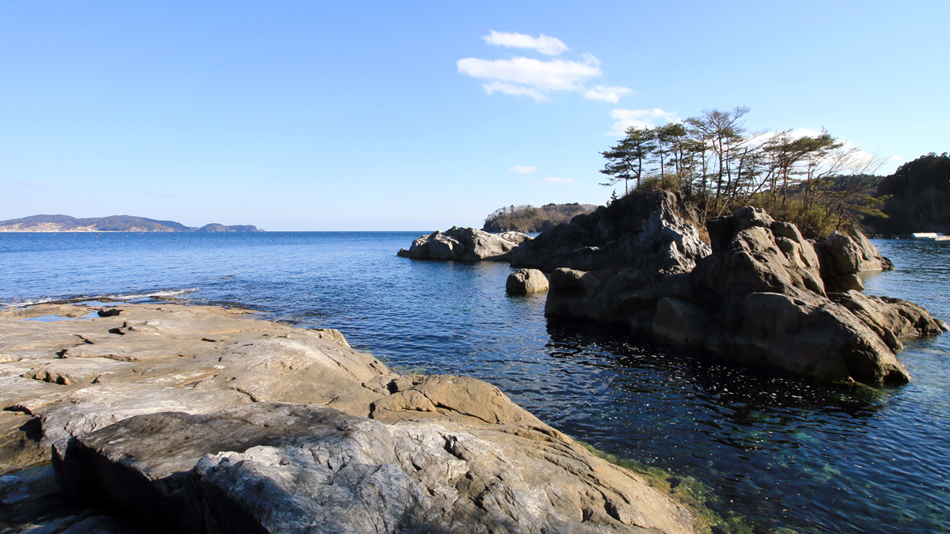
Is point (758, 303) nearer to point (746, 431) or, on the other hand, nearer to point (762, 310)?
point (762, 310)

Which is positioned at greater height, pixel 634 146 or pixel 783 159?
pixel 634 146

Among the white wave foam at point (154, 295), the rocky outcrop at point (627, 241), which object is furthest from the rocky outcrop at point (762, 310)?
the white wave foam at point (154, 295)

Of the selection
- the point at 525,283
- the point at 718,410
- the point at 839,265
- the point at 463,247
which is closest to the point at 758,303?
the point at 718,410

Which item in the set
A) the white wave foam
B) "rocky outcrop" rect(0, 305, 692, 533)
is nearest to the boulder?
"rocky outcrop" rect(0, 305, 692, 533)

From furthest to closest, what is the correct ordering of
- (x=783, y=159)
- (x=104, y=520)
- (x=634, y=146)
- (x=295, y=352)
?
(x=634, y=146) → (x=783, y=159) → (x=295, y=352) → (x=104, y=520)

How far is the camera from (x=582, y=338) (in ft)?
62.9

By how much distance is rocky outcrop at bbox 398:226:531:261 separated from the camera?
64188 millimetres

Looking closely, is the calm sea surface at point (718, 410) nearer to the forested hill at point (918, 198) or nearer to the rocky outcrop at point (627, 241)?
the rocky outcrop at point (627, 241)

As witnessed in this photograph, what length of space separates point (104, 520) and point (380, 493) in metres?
3.18

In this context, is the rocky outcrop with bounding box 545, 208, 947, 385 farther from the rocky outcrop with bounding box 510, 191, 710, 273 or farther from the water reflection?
the rocky outcrop with bounding box 510, 191, 710, 273

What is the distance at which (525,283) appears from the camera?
104 ft

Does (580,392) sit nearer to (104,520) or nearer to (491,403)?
(491,403)

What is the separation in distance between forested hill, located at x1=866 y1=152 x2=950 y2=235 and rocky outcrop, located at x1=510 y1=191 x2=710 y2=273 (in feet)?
210

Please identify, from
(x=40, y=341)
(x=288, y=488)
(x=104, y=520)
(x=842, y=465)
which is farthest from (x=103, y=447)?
(x=842, y=465)
